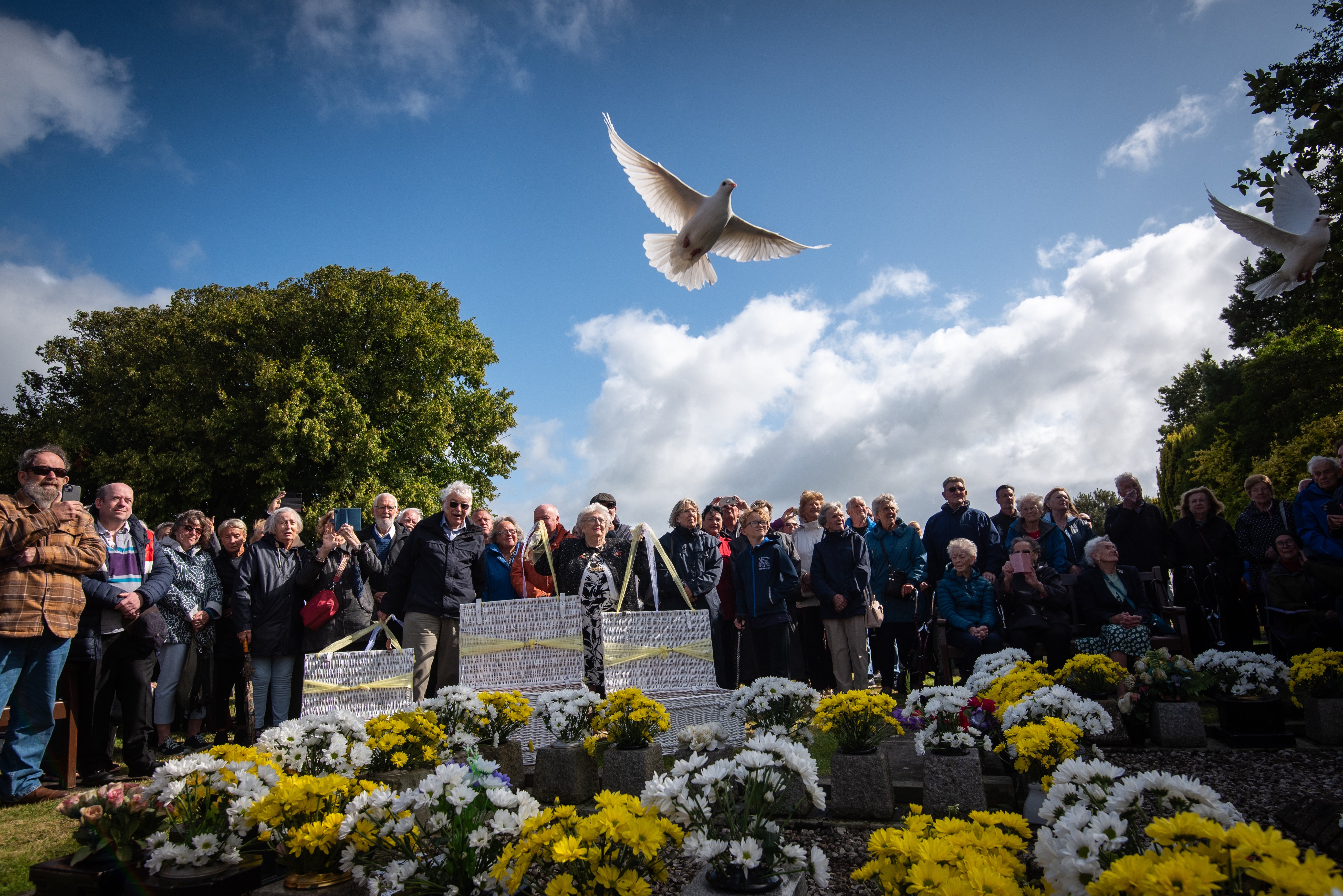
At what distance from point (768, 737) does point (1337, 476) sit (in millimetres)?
7213

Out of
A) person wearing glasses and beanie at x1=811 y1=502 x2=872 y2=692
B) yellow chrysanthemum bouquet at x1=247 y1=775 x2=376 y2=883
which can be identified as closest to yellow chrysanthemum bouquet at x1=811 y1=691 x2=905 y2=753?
yellow chrysanthemum bouquet at x1=247 y1=775 x2=376 y2=883

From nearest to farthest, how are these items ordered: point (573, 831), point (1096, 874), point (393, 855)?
1. point (1096, 874)
2. point (573, 831)
3. point (393, 855)

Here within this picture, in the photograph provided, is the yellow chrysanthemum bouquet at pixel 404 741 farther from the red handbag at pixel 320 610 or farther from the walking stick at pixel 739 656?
the walking stick at pixel 739 656

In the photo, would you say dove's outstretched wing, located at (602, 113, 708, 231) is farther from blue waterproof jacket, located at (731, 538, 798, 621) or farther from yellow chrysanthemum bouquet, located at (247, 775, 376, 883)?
yellow chrysanthemum bouquet, located at (247, 775, 376, 883)

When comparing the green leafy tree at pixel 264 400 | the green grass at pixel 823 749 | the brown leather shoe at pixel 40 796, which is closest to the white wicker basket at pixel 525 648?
the green grass at pixel 823 749

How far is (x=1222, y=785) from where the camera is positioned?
4.44 metres

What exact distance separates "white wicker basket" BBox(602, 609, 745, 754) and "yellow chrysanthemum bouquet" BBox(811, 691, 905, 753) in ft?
3.58

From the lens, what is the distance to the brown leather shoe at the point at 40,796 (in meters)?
4.75

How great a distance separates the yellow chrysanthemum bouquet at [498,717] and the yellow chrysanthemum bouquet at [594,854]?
206 cm

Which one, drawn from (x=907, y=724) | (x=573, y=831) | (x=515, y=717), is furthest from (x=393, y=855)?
(x=907, y=724)

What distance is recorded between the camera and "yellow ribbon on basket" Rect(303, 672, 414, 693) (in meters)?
4.62

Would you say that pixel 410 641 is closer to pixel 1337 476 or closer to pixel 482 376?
pixel 1337 476

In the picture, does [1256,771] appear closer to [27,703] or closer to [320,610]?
[320,610]

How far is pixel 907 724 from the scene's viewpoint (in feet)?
14.4
